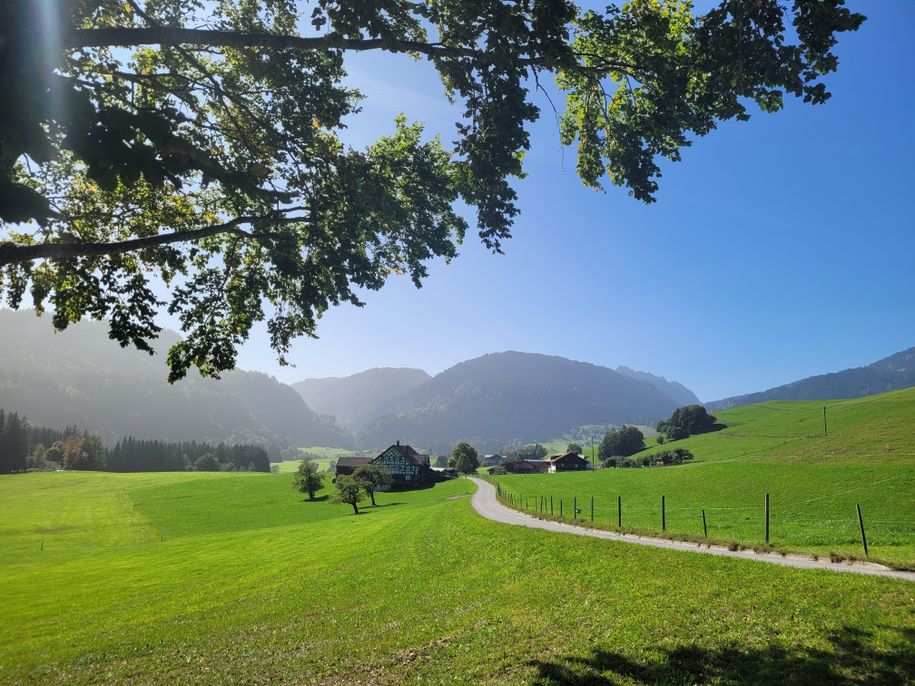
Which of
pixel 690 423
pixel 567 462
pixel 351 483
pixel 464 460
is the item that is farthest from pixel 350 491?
pixel 690 423

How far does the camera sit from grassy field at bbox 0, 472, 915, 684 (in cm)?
957

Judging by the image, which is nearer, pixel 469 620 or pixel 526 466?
pixel 469 620

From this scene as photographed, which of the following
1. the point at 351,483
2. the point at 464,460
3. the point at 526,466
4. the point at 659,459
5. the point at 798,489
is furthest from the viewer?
the point at 526,466

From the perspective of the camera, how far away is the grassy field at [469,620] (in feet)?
31.4

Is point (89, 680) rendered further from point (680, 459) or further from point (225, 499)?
point (680, 459)

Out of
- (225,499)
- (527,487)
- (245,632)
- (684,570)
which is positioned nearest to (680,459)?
(527,487)

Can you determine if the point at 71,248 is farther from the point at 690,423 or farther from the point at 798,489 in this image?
the point at 690,423

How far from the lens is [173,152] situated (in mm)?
7395

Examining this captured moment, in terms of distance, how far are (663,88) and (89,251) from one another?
14.2 metres

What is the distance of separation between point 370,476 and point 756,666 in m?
94.5

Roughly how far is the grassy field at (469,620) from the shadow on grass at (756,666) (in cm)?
4

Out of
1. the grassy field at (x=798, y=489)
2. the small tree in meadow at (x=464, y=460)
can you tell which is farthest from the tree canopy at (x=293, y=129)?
the small tree in meadow at (x=464, y=460)

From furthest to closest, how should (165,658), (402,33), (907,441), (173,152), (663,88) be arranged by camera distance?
(907,441)
(165,658)
(663,88)
(402,33)
(173,152)

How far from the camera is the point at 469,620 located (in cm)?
1402
